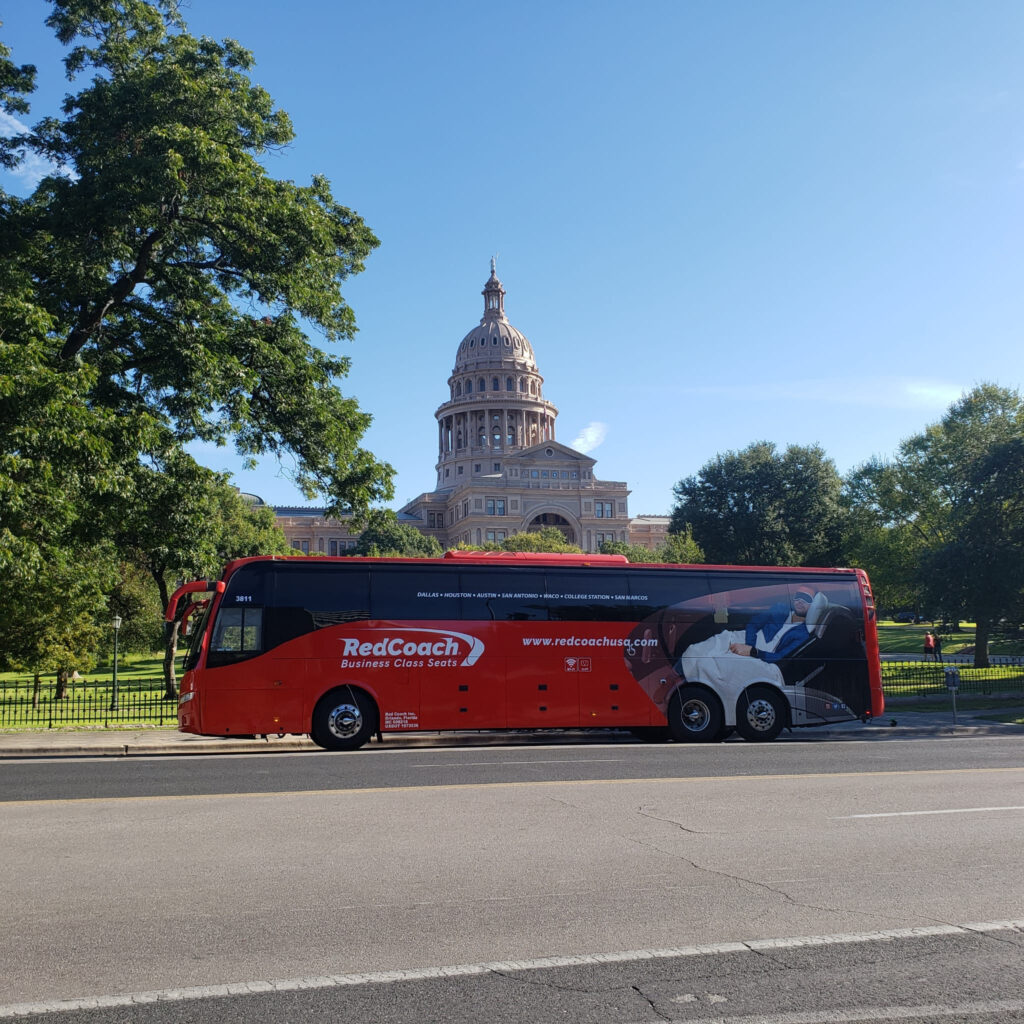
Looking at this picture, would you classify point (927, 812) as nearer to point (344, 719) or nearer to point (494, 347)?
point (344, 719)

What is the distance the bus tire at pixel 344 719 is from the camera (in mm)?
18078

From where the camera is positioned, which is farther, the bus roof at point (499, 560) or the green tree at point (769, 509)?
the green tree at point (769, 509)

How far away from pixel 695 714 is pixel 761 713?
147cm

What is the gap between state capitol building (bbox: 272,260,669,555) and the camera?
13200 cm

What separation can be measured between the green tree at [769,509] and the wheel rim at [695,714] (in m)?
52.6

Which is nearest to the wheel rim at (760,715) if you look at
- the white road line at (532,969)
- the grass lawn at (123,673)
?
the white road line at (532,969)

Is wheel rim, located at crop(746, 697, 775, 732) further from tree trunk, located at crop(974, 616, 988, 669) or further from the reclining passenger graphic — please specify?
tree trunk, located at crop(974, 616, 988, 669)

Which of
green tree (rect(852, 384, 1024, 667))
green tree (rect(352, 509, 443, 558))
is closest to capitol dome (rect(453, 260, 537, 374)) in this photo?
green tree (rect(352, 509, 443, 558))

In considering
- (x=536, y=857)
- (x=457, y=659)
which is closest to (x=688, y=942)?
(x=536, y=857)

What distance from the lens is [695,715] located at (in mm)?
20016

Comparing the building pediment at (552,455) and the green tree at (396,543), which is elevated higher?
the building pediment at (552,455)

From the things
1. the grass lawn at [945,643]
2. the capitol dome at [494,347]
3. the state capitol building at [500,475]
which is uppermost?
the capitol dome at [494,347]

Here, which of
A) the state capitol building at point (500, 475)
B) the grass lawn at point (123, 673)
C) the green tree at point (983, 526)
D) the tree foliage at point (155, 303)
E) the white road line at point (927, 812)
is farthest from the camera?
the state capitol building at point (500, 475)

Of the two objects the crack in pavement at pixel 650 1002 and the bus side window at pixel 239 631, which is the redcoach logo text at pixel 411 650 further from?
the crack in pavement at pixel 650 1002
